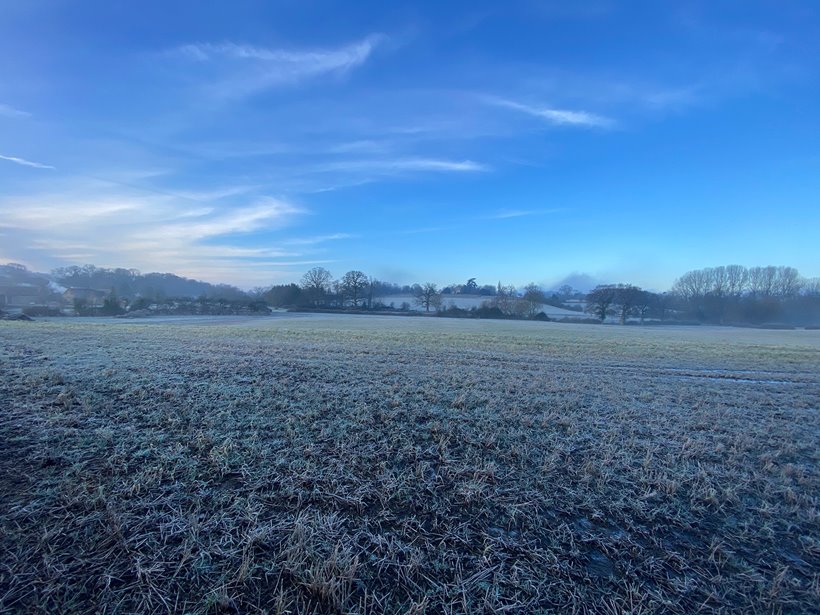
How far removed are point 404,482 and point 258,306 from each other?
209 ft

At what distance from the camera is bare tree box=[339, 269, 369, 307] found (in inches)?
3357

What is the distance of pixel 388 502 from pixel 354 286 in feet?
277

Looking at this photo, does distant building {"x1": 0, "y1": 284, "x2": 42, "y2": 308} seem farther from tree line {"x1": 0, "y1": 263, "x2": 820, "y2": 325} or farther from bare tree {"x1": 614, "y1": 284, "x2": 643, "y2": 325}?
bare tree {"x1": 614, "y1": 284, "x2": 643, "y2": 325}

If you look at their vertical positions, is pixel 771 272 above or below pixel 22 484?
above

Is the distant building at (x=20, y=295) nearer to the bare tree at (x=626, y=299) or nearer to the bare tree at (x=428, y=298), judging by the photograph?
the bare tree at (x=428, y=298)

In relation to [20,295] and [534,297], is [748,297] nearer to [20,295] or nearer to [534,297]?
[534,297]

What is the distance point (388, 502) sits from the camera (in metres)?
3.62

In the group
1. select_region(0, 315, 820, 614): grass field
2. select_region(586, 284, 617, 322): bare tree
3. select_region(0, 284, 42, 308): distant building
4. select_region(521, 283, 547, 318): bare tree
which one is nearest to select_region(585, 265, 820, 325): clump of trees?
select_region(586, 284, 617, 322): bare tree

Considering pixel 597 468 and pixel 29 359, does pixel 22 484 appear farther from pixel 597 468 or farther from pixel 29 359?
pixel 29 359

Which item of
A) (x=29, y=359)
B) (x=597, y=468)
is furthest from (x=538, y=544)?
(x=29, y=359)

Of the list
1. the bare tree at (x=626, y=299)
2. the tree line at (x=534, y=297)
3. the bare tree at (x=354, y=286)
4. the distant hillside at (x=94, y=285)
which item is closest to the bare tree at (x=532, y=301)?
the tree line at (x=534, y=297)

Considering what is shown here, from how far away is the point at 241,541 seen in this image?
292 centimetres

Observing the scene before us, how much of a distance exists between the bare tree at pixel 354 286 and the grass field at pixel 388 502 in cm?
7758

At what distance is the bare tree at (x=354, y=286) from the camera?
85256 mm
